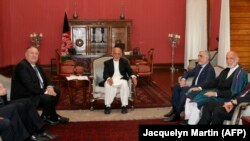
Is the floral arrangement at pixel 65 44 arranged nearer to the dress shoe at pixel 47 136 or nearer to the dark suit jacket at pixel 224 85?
the dress shoe at pixel 47 136

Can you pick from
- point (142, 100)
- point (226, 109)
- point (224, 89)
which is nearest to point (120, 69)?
point (142, 100)

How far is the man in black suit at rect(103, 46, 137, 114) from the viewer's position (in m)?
7.17

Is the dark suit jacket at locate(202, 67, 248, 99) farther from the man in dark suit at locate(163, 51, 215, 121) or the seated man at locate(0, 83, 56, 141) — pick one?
the seated man at locate(0, 83, 56, 141)

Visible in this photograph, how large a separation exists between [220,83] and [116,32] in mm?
7687

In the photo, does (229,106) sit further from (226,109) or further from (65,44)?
(65,44)

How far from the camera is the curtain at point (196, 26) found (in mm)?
12625

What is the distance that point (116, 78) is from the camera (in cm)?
742

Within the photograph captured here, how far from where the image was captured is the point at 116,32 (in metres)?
Result: 13.2

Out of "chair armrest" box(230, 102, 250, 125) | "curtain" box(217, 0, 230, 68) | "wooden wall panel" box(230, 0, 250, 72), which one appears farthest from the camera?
"wooden wall panel" box(230, 0, 250, 72)

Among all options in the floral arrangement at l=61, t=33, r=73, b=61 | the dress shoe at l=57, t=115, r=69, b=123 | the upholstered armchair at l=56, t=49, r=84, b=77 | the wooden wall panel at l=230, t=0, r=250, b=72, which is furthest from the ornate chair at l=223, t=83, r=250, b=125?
the floral arrangement at l=61, t=33, r=73, b=61

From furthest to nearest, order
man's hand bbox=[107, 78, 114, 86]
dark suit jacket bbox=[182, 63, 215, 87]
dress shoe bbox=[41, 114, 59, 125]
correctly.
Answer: man's hand bbox=[107, 78, 114, 86] < dress shoe bbox=[41, 114, 59, 125] < dark suit jacket bbox=[182, 63, 215, 87]

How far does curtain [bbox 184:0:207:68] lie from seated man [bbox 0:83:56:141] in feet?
26.7

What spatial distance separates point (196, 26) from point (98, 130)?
7727 mm

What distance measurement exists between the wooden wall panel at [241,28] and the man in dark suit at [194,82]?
5700 mm
